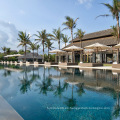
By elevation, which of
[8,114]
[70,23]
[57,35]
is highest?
[70,23]

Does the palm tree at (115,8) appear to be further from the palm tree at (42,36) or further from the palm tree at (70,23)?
the palm tree at (42,36)

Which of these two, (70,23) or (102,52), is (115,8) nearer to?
(102,52)

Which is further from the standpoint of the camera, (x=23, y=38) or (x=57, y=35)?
(x=23, y=38)

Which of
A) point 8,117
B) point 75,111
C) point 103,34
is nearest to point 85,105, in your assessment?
point 75,111

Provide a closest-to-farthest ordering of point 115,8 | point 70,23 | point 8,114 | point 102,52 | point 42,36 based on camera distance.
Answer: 1. point 8,114
2. point 115,8
3. point 102,52
4. point 70,23
5. point 42,36

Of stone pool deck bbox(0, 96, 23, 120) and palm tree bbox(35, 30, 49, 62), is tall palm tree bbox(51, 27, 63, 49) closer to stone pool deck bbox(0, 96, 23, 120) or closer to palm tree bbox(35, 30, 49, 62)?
palm tree bbox(35, 30, 49, 62)

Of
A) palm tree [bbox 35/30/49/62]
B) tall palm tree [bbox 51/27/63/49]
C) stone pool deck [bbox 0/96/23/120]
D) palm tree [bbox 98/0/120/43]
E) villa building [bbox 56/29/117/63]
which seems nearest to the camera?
stone pool deck [bbox 0/96/23/120]

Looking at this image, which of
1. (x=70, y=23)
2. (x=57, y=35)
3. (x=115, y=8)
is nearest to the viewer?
(x=115, y=8)

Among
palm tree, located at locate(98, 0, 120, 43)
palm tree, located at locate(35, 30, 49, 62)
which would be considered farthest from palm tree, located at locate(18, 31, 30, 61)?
palm tree, located at locate(98, 0, 120, 43)

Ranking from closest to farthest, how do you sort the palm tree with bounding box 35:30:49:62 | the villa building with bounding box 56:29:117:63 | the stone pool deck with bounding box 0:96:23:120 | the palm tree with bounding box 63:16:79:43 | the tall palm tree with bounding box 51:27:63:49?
the stone pool deck with bounding box 0:96:23:120 < the villa building with bounding box 56:29:117:63 < the palm tree with bounding box 63:16:79:43 < the tall palm tree with bounding box 51:27:63:49 < the palm tree with bounding box 35:30:49:62

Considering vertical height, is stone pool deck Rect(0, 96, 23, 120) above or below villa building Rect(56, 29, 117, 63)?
below

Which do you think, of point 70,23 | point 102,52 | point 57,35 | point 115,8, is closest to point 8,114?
point 115,8

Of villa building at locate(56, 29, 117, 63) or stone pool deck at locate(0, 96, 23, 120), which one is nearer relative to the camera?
stone pool deck at locate(0, 96, 23, 120)

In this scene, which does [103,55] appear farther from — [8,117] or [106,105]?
[8,117]
